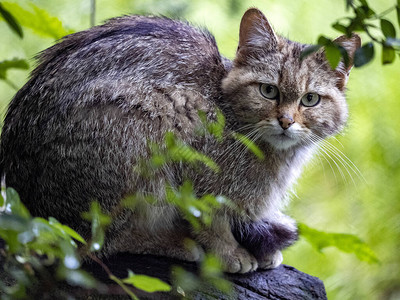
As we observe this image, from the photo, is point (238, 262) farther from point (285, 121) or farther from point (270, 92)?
point (270, 92)

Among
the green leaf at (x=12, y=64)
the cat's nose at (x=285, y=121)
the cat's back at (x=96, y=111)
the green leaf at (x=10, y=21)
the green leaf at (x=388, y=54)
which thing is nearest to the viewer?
the green leaf at (x=10, y=21)

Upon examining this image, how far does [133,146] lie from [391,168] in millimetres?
2960

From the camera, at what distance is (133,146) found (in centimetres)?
235

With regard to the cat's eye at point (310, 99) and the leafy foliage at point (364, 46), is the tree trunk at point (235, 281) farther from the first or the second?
the leafy foliage at point (364, 46)

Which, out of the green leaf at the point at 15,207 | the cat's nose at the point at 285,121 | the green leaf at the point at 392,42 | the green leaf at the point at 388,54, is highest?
the cat's nose at the point at 285,121

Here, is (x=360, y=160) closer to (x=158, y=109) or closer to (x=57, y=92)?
(x=158, y=109)

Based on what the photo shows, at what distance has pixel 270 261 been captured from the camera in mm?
2771

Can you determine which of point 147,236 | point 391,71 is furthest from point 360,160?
point 147,236

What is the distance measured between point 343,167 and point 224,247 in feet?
6.91

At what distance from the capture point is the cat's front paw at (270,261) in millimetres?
2764

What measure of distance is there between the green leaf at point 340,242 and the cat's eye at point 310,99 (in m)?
0.71

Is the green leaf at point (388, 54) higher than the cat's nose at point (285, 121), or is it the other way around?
the cat's nose at point (285, 121)

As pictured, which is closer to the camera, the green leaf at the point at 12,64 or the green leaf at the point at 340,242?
the green leaf at the point at 12,64

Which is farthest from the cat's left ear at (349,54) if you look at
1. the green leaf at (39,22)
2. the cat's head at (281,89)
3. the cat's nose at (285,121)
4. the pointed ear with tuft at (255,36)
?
the green leaf at (39,22)
